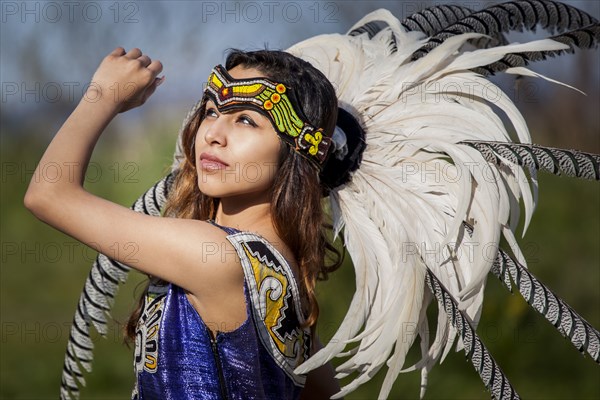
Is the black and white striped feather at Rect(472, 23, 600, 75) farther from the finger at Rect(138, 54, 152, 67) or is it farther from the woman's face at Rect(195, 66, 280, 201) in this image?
the finger at Rect(138, 54, 152, 67)

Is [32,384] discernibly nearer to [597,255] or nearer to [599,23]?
[597,255]

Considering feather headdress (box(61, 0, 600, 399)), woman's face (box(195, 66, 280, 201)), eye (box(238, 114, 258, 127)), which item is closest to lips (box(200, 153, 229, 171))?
woman's face (box(195, 66, 280, 201))

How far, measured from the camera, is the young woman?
1.88 meters

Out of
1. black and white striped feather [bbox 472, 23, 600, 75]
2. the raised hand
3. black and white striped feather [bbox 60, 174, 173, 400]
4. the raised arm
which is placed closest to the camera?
the raised arm

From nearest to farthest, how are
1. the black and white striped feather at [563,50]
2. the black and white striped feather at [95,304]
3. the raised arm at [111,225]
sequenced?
the raised arm at [111,225], the black and white striped feather at [563,50], the black and white striped feather at [95,304]

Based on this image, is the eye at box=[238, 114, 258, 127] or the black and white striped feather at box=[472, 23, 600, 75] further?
the black and white striped feather at box=[472, 23, 600, 75]

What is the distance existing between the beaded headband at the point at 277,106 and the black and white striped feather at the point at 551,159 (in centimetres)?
42

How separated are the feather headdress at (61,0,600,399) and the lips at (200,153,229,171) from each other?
13.8 inches

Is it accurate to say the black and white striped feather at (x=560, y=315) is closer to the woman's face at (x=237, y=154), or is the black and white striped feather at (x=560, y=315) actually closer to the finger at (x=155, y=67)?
the woman's face at (x=237, y=154)

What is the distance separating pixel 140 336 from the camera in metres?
2.04

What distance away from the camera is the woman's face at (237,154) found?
1.99m

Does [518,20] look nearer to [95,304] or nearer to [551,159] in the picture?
[551,159]

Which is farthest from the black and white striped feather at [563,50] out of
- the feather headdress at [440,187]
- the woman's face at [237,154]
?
Answer: the woman's face at [237,154]

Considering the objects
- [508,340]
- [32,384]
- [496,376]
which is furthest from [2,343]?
[496,376]
